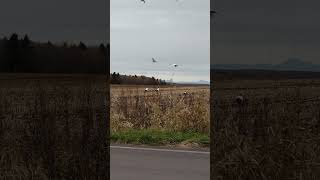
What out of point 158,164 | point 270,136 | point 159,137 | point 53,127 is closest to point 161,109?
point 159,137

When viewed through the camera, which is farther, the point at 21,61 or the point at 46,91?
the point at 46,91

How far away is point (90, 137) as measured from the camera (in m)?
7.87

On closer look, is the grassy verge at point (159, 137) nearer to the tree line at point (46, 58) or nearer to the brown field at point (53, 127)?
the brown field at point (53, 127)

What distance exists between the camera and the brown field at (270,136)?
661cm

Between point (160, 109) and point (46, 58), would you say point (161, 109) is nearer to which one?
point (160, 109)

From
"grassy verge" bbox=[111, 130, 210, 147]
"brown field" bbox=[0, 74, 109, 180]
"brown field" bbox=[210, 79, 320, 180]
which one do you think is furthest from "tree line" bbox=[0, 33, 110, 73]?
"grassy verge" bbox=[111, 130, 210, 147]

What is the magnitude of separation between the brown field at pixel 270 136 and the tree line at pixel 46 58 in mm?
1618

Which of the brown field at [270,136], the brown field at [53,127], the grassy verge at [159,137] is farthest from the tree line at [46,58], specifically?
the grassy verge at [159,137]

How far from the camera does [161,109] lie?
43.6ft

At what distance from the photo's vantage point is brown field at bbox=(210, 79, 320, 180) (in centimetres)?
661

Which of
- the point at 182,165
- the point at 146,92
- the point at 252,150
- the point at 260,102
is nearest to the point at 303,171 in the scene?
the point at 252,150

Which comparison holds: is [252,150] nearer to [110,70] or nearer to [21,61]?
[110,70]

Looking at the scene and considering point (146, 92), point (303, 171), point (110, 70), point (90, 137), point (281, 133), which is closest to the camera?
point (303, 171)

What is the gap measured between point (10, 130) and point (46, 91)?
3.24 ft
